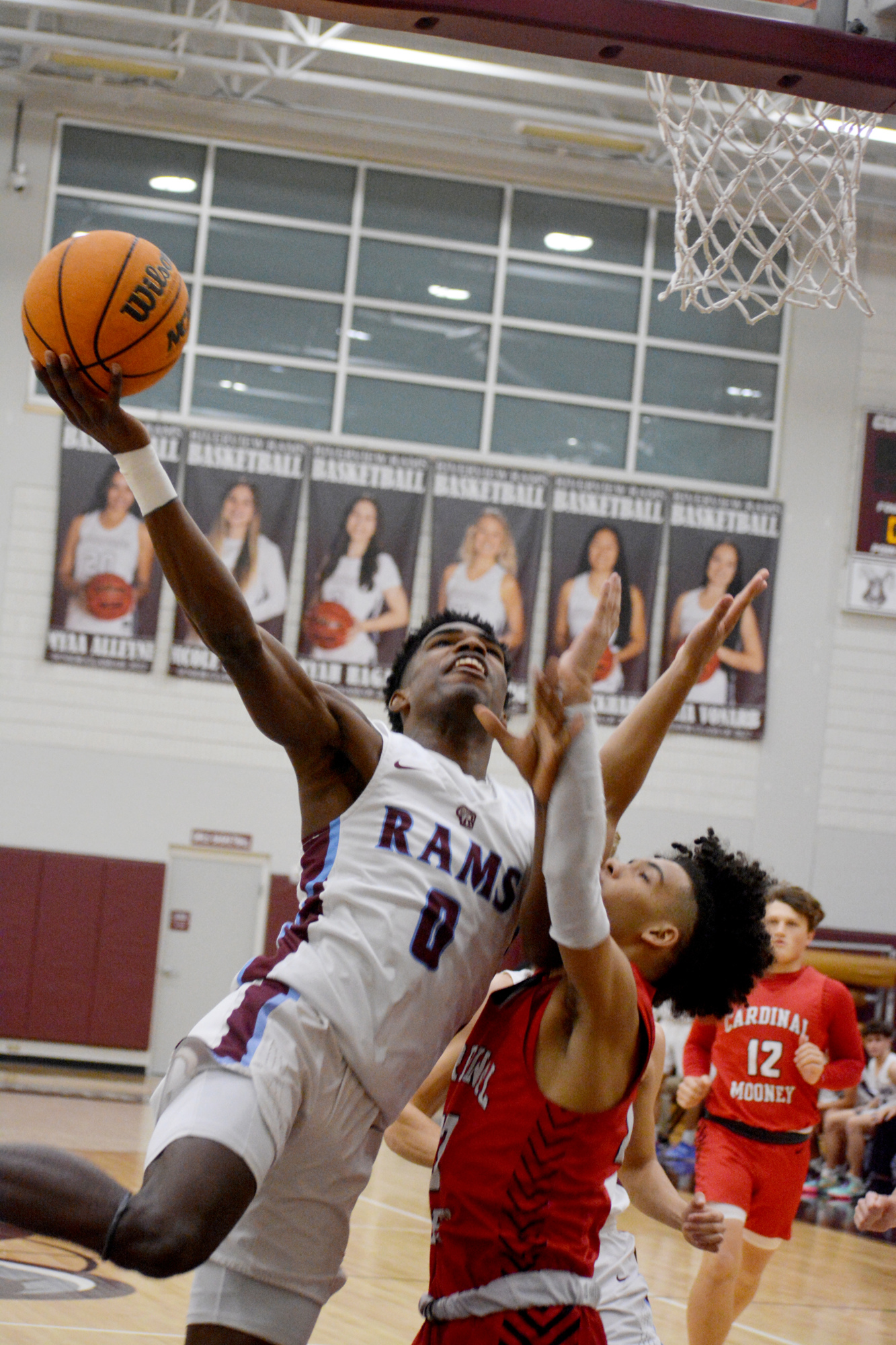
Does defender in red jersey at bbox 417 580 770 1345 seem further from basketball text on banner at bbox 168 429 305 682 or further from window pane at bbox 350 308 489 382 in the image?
window pane at bbox 350 308 489 382

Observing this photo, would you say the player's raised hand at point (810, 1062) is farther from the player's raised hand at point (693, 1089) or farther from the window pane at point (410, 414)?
the window pane at point (410, 414)

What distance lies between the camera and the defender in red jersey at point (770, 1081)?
5789 mm

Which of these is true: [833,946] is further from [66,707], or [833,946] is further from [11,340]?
[11,340]

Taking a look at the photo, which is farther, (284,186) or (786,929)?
(284,186)

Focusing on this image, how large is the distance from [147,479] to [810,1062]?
4352 millimetres

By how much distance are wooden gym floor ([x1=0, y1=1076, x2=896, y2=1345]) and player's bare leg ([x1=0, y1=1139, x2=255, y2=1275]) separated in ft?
9.91

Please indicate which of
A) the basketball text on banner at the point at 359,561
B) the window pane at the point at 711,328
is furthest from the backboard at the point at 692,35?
the window pane at the point at 711,328

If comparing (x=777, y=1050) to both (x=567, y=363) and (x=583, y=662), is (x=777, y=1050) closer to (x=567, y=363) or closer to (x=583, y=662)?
(x=583, y=662)

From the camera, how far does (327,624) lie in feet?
47.1

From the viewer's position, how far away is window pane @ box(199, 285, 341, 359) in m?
14.7

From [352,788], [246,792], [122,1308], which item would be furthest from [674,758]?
[352,788]

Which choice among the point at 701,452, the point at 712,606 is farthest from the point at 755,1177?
the point at 701,452

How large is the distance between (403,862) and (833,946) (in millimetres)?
12428

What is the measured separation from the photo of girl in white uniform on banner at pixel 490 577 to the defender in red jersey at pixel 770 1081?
330 inches
